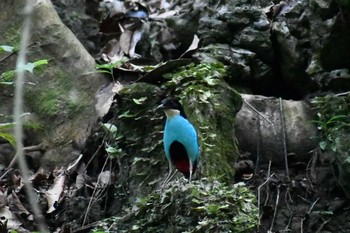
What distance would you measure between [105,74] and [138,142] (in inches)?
41.2

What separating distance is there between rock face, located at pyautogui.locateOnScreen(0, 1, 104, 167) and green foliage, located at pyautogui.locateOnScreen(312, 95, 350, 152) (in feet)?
6.02

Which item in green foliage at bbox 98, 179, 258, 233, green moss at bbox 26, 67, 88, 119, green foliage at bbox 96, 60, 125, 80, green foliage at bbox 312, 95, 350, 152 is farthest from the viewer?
green moss at bbox 26, 67, 88, 119

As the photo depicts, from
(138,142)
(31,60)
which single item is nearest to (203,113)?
(138,142)

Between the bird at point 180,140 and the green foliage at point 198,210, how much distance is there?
0.22 metres

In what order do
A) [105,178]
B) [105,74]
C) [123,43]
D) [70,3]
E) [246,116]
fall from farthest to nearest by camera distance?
[70,3], [123,43], [105,74], [246,116], [105,178]

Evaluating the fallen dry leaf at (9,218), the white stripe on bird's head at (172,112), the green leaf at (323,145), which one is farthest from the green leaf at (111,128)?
the green leaf at (323,145)

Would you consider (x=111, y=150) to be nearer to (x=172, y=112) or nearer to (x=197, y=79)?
(x=197, y=79)

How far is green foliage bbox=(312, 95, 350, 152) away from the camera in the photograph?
4.70m

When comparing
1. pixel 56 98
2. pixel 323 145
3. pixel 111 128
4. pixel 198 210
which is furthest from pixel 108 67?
pixel 198 210

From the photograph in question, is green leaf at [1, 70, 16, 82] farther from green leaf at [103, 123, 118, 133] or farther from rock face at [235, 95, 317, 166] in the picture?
→ rock face at [235, 95, 317, 166]

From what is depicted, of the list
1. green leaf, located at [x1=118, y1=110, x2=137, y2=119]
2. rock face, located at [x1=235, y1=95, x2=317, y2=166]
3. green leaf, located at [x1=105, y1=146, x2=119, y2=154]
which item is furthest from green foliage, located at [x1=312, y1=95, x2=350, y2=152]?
green leaf, located at [x1=105, y1=146, x2=119, y2=154]

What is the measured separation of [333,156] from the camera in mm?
4785

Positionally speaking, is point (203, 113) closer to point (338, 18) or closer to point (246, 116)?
point (246, 116)

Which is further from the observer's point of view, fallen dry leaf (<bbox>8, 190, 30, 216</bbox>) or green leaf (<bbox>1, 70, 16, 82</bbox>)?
green leaf (<bbox>1, 70, 16, 82</bbox>)
